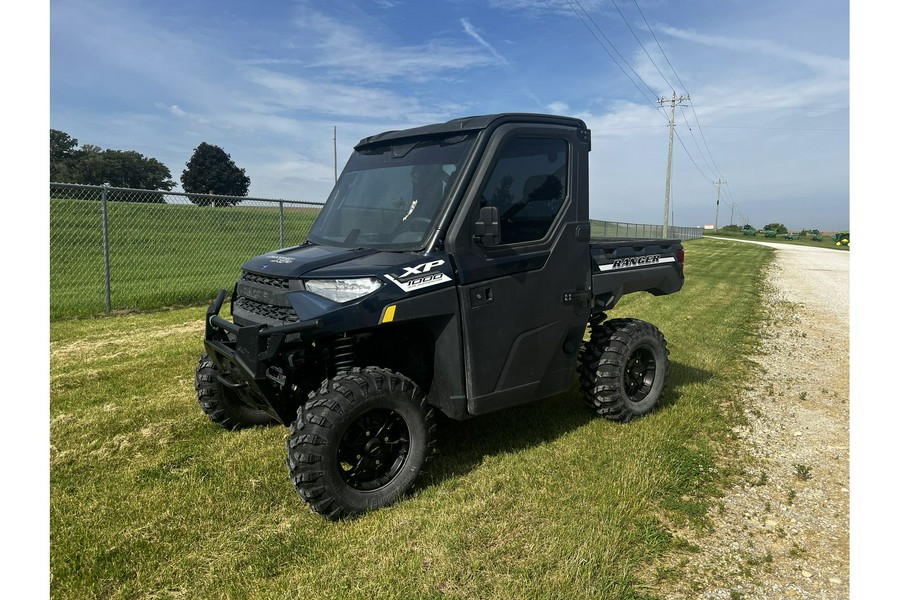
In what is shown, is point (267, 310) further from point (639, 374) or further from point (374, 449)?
point (639, 374)

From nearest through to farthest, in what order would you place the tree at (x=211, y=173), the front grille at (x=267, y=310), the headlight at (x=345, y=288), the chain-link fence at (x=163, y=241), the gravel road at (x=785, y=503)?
the gravel road at (x=785, y=503)
the headlight at (x=345, y=288)
the front grille at (x=267, y=310)
the chain-link fence at (x=163, y=241)
the tree at (x=211, y=173)

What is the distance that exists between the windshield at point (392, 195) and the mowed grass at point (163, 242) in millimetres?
7505

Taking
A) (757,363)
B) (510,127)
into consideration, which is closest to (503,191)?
(510,127)

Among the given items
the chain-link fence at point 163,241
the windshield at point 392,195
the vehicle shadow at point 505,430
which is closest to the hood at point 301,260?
the windshield at point 392,195

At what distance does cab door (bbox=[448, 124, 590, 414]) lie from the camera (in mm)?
3467

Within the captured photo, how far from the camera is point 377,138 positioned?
4.15m

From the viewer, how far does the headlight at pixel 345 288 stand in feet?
10.3

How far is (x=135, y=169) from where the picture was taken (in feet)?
172

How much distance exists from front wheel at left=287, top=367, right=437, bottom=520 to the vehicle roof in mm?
1669

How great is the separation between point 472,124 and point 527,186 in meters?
0.57

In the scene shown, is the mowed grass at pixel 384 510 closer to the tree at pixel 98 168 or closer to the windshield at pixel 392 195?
the windshield at pixel 392 195

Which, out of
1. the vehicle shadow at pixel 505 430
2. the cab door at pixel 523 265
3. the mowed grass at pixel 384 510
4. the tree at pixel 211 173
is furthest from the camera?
the tree at pixel 211 173

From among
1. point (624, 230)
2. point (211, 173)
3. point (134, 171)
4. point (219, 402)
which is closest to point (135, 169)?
point (134, 171)
